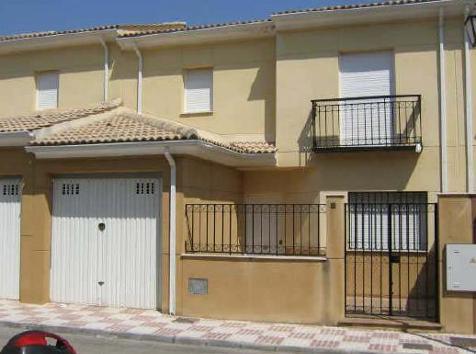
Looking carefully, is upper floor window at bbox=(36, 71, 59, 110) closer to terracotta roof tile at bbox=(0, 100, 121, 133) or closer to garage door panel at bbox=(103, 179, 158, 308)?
terracotta roof tile at bbox=(0, 100, 121, 133)

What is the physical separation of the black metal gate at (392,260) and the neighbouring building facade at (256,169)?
5cm

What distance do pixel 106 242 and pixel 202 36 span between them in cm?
623

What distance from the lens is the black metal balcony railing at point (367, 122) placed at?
1388 centimetres

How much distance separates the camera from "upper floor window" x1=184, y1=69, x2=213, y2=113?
1619 centimetres

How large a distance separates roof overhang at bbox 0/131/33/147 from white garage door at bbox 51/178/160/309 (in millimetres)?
1103

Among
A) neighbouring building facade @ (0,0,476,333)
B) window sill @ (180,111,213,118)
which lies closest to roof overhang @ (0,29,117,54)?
neighbouring building facade @ (0,0,476,333)

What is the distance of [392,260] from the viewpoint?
12492mm

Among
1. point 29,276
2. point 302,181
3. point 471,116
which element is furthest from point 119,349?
point 471,116

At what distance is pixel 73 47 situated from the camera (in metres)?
17.2

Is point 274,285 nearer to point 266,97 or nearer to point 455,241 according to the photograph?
point 455,241

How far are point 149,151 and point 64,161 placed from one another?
222 cm

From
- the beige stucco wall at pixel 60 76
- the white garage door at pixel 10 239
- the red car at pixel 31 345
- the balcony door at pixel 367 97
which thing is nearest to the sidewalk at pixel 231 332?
the white garage door at pixel 10 239

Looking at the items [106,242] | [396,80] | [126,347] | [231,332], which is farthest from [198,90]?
[126,347]

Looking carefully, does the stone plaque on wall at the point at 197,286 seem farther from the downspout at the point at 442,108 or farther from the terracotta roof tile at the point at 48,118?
the downspout at the point at 442,108
